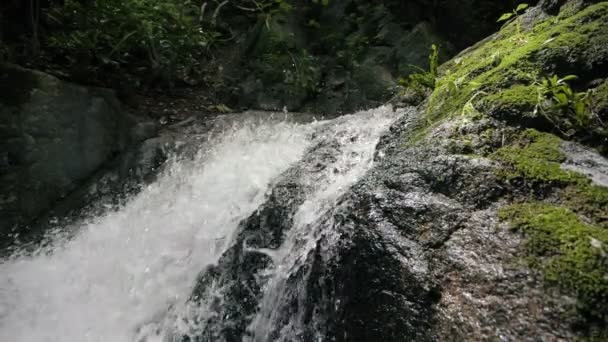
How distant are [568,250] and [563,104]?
3.56 feet

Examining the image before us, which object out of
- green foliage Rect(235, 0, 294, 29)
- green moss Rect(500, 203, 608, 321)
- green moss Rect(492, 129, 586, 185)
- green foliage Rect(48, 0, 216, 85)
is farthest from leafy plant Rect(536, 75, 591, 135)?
green foliage Rect(235, 0, 294, 29)

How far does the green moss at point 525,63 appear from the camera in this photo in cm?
252

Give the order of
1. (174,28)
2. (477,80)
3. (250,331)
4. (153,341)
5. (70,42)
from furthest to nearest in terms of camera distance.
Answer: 1. (174,28)
2. (70,42)
3. (153,341)
4. (477,80)
5. (250,331)

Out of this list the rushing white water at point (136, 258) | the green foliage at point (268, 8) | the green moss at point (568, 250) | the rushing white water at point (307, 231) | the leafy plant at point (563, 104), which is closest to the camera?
the green moss at point (568, 250)

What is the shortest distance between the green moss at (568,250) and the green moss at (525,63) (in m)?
0.93

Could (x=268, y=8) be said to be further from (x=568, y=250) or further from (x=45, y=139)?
(x=568, y=250)

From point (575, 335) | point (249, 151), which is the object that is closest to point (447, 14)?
point (249, 151)

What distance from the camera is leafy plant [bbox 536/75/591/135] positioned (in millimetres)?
2158

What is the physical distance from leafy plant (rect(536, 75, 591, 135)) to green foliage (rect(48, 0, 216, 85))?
557cm

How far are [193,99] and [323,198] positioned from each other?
4449 mm

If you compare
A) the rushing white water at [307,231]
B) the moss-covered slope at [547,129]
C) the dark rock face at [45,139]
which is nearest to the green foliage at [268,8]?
the dark rock face at [45,139]

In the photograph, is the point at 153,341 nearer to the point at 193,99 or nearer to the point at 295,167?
the point at 295,167

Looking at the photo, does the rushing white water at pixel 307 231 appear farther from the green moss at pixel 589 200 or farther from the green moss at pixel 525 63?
the green moss at pixel 589 200

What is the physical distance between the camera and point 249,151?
505 centimetres
